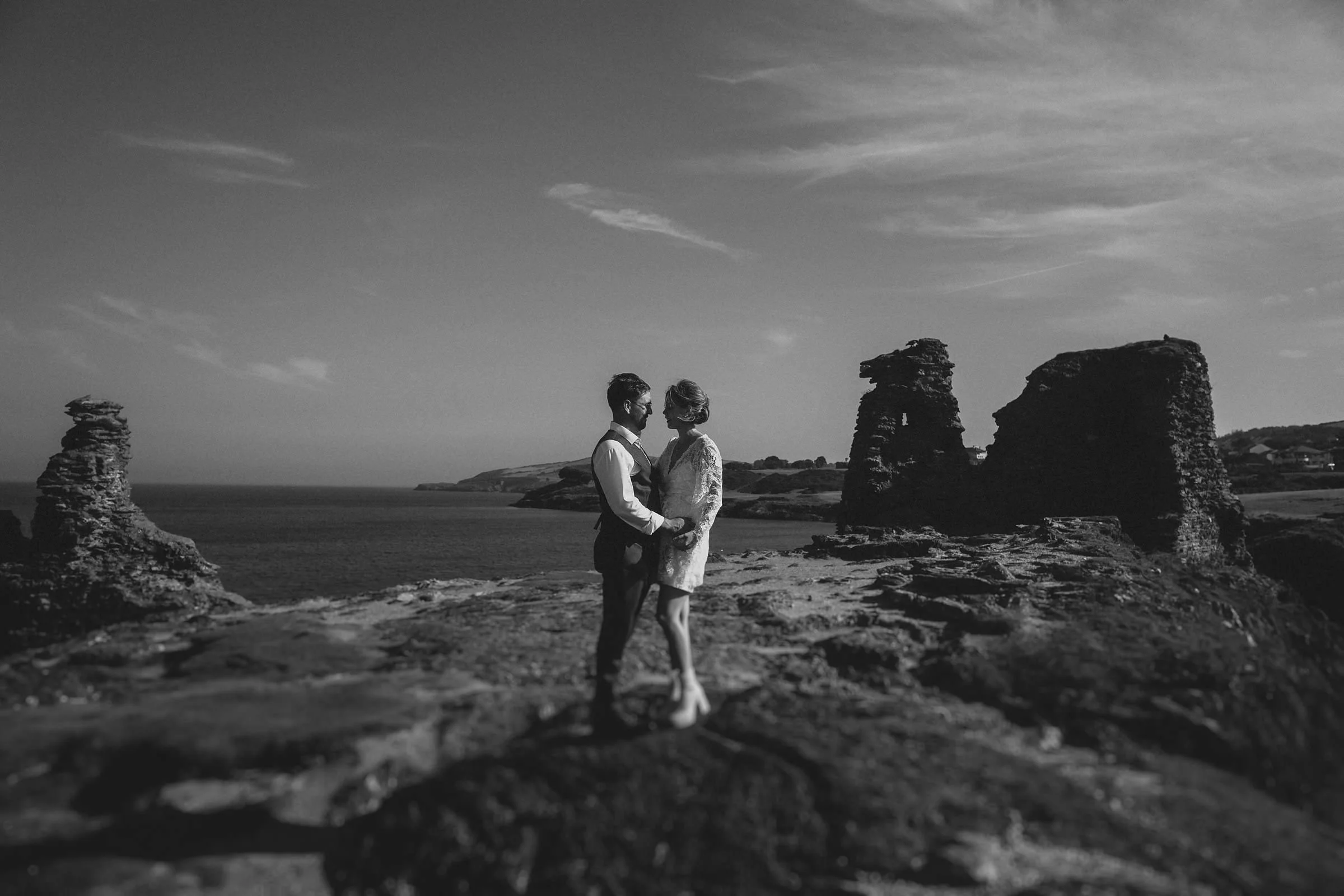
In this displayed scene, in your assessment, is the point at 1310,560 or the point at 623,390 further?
the point at 1310,560

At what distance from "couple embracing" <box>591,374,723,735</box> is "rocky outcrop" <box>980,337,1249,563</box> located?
18213mm

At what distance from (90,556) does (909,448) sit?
23477 millimetres

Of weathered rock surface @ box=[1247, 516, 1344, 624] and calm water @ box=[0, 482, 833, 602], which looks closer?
weathered rock surface @ box=[1247, 516, 1344, 624]

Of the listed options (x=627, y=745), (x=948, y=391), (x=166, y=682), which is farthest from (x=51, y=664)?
(x=948, y=391)

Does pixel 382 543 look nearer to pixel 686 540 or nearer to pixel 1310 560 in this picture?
pixel 1310 560

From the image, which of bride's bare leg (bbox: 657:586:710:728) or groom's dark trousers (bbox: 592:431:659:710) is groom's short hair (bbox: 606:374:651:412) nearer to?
groom's dark trousers (bbox: 592:431:659:710)

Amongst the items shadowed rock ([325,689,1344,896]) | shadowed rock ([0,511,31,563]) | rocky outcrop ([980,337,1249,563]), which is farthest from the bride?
shadowed rock ([0,511,31,563])

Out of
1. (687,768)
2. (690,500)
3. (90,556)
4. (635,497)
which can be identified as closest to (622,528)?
(635,497)

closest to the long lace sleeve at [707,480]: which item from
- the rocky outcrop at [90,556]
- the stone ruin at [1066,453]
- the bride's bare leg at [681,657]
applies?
the bride's bare leg at [681,657]

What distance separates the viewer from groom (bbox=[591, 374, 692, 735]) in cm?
518

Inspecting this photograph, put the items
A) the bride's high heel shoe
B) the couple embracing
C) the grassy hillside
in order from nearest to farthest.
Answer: the bride's high heel shoe
the couple embracing
the grassy hillside

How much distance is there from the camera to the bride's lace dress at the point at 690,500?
5.44 meters

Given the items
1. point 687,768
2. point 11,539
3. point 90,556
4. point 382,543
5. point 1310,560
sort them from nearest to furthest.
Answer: point 687,768
point 90,556
point 11,539
point 1310,560
point 382,543

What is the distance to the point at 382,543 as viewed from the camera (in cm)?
5869
